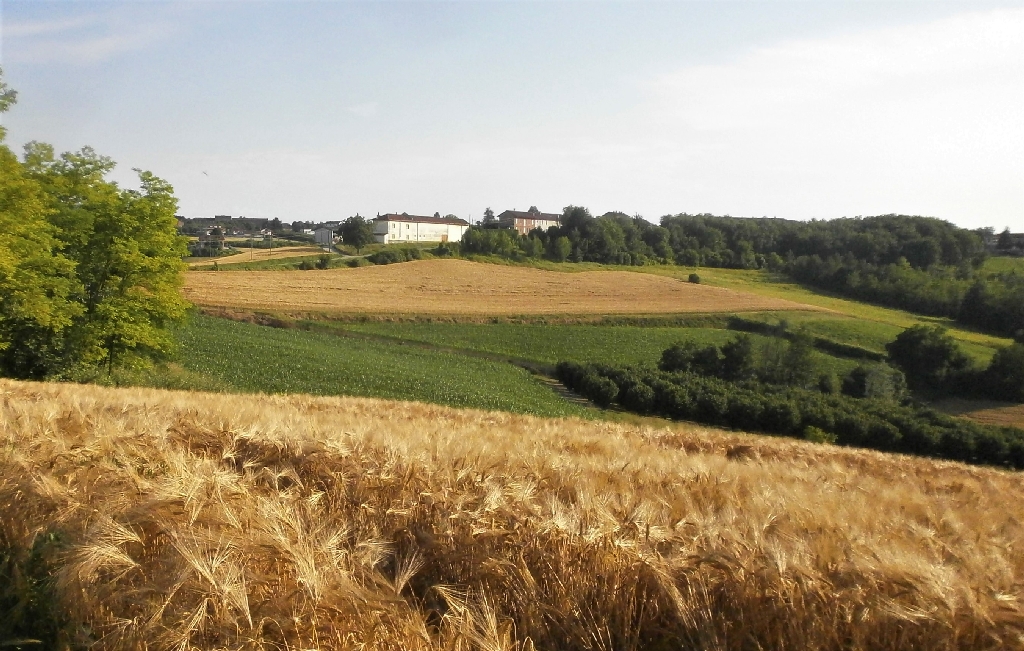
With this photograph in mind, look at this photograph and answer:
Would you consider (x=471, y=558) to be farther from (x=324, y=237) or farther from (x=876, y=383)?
(x=324, y=237)

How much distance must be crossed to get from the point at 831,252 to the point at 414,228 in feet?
306

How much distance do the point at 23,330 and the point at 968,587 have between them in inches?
1290

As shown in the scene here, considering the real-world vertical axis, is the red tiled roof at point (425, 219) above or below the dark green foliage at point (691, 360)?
above

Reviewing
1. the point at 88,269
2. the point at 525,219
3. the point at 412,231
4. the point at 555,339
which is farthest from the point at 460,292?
the point at 525,219

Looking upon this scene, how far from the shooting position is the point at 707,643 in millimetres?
3150

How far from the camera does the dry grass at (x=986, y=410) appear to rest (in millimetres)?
49531

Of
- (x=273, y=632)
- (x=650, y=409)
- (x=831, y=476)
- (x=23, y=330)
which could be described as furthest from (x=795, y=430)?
(x=273, y=632)

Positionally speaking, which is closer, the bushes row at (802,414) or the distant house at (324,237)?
the bushes row at (802,414)

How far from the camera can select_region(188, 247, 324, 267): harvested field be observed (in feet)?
278

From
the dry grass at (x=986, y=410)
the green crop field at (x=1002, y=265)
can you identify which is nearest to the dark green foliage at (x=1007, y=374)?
the dry grass at (x=986, y=410)

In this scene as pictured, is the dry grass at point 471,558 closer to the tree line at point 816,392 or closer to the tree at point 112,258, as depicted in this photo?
the tree at point 112,258

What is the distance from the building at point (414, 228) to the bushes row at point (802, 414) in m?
101

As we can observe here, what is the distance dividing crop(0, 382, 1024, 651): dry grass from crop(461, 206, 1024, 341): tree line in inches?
3282

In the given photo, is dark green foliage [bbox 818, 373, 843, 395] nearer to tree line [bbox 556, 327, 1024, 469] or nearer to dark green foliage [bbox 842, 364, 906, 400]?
tree line [bbox 556, 327, 1024, 469]
